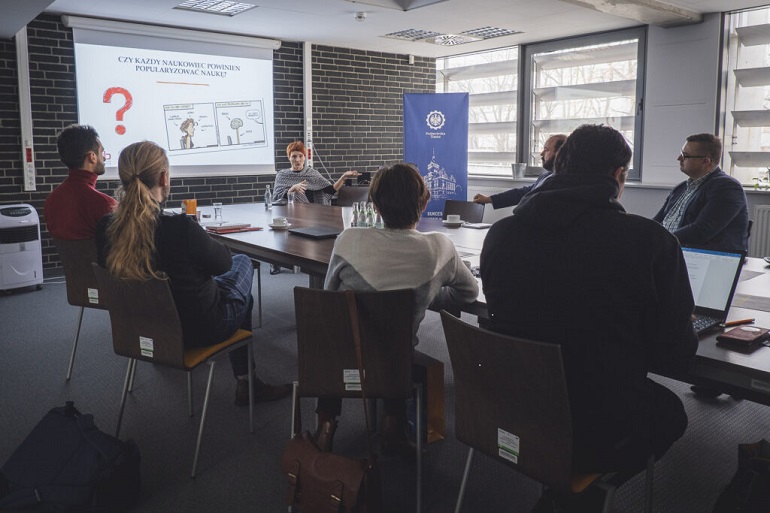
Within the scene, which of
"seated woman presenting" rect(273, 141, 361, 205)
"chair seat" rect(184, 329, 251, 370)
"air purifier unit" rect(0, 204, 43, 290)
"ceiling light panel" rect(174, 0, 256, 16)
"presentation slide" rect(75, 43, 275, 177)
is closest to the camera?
"chair seat" rect(184, 329, 251, 370)

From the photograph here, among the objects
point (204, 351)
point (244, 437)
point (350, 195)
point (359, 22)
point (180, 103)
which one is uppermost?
point (359, 22)

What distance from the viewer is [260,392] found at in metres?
3.12

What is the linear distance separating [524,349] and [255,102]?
6.29 m

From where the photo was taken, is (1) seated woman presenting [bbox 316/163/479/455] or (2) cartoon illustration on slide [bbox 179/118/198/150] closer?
(1) seated woman presenting [bbox 316/163/479/455]

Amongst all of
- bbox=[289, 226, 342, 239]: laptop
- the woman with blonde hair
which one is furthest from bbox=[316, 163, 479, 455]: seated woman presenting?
bbox=[289, 226, 342, 239]: laptop

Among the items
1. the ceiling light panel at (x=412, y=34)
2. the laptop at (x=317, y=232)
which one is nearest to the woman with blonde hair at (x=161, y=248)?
the laptop at (x=317, y=232)

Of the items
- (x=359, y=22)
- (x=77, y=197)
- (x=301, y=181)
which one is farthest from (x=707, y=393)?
(x=359, y=22)

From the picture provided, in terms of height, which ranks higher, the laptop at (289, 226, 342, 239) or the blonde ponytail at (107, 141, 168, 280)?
the blonde ponytail at (107, 141, 168, 280)

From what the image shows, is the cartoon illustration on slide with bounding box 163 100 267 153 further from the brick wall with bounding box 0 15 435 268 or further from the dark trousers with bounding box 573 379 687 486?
the dark trousers with bounding box 573 379 687 486

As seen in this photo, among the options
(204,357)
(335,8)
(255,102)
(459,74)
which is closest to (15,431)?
(204,357)

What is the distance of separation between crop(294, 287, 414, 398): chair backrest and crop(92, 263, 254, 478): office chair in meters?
0.55

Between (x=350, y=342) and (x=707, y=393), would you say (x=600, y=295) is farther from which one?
(x=707, y=393)

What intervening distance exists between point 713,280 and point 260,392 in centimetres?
211

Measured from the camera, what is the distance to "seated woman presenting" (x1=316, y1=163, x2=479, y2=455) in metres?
2.07
